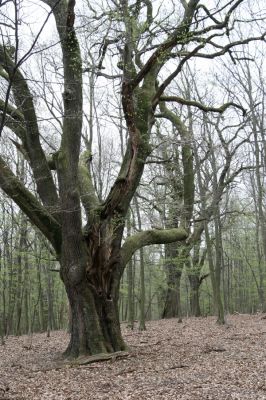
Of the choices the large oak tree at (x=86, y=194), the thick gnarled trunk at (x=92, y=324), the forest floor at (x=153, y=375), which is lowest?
the forest floor at (x=153, y=375)


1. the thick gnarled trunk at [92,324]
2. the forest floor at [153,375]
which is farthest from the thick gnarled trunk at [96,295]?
the forest floor at [153,375]

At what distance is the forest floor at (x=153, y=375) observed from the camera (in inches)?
218

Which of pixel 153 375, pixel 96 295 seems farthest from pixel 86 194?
pixel 153 375

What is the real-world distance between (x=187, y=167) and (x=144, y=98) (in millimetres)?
2421

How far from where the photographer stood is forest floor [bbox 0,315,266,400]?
554 cm

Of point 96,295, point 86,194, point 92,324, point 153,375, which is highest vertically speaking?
point 86,194

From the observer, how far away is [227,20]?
862 centimetres

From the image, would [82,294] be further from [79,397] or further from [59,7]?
[59,7]

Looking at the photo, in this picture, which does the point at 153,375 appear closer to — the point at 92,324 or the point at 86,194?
the point at 92,324

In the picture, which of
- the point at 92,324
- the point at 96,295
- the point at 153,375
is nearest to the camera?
the point at 153,375

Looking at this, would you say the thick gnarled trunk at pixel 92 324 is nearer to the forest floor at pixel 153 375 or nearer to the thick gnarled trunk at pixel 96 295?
the thick gnarled trunk at pixel 96 295

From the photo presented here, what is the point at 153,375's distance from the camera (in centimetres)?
665

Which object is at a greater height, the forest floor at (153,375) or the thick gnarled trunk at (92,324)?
the thick gnarled trunk at (92,324)

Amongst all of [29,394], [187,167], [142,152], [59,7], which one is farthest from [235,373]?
[59,7]
